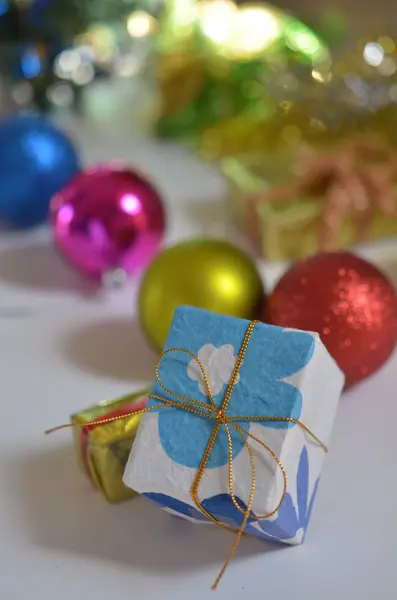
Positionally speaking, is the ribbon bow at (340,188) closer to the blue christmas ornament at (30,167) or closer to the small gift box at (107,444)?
the blue christmas ornament at (30,167)

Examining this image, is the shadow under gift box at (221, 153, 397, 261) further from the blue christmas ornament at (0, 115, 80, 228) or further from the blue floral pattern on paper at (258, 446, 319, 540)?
the blue floral pattern on paper at (258, 446, 319, 540)

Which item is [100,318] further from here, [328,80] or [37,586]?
[328,80]

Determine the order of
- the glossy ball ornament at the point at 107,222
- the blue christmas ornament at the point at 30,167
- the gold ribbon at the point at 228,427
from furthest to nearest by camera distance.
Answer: the blue christmas ornament at the point at 30,167, the glossy ball ornament at the point at 107,222, the gold ribbon at the point at 228,427

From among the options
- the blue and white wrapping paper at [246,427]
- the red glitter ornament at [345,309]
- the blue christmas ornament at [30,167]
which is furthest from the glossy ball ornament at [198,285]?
the blue christmas ornament at [30,167]

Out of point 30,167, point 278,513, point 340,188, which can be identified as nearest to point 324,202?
point 340,188

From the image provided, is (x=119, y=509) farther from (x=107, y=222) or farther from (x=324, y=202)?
(x=324, y=202)

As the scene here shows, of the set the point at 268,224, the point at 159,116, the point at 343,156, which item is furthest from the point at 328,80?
the point at 159,116
